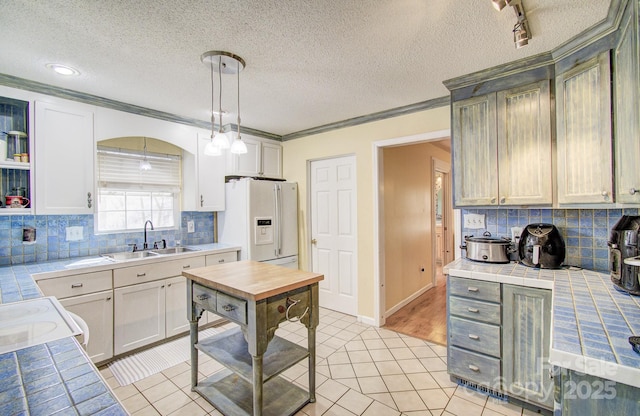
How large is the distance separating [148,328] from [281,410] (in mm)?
1629

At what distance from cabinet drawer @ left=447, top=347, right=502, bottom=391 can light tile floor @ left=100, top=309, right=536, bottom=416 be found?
12 cm

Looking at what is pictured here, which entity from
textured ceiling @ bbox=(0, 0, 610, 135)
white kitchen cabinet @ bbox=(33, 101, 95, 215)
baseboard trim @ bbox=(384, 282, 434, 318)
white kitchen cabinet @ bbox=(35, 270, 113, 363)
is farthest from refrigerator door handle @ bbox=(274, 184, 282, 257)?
white kitchen cabinet @ bbox=(33, 101, 95, 215)

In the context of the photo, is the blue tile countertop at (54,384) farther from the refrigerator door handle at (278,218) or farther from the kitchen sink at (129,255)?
the refrigerator door handle at (278,218)

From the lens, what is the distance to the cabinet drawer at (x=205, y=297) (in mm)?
1944

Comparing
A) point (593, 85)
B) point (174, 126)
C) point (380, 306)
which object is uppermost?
point (174, 126)

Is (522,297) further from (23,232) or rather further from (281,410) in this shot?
(23,232)

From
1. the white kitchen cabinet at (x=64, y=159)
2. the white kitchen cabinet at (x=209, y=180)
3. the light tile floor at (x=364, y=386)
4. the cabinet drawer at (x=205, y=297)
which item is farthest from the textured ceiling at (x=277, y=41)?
the light tile floor at (x=364, y=386)

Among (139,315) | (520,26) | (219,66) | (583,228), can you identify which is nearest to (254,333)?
(139,315)

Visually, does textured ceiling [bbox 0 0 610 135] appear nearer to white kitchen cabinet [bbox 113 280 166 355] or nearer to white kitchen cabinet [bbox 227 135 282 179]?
white kitchen cabinet [bbox 227 135 282 179]

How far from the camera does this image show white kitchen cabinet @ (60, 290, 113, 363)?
2363 millimetres

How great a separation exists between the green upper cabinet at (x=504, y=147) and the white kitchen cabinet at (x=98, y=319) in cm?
315

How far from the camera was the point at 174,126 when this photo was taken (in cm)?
327

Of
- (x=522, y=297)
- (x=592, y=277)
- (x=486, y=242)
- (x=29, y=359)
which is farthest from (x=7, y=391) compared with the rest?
(x=592, y=277)

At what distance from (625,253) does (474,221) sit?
1.11 metres
